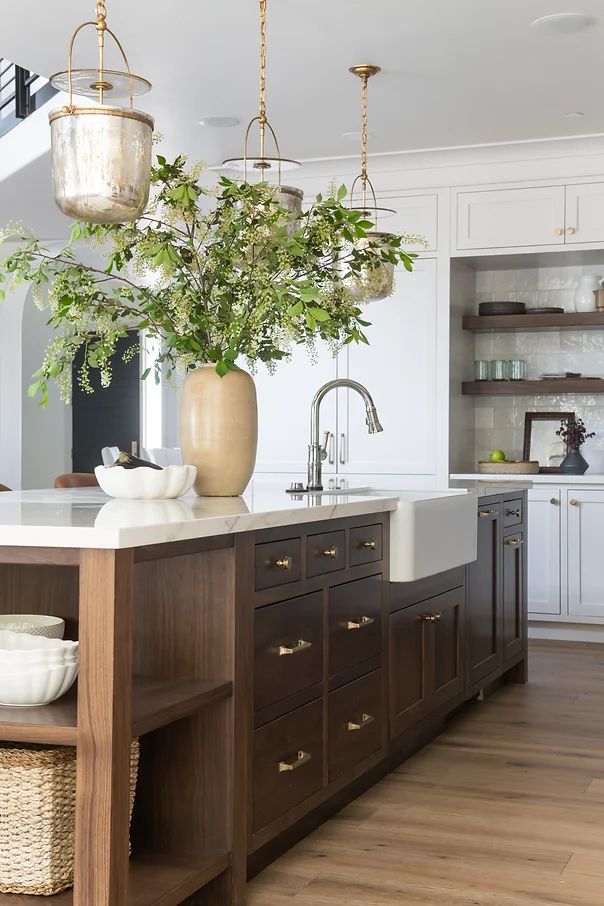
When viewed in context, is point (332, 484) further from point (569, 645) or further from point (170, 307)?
point (569, 645)

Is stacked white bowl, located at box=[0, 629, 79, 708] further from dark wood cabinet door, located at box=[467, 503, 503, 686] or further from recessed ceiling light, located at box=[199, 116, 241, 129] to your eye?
recessed ceiling light, located at box=[199, 116, 241, 129]

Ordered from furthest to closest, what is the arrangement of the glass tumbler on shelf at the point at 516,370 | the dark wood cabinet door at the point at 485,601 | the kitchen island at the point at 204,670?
the glass tumbler on shelf at the point at 516,370 < the dark wood cabinet door at the point at 485,601 < the kitchen island at the point at 204,670

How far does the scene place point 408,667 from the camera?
10.8 feet

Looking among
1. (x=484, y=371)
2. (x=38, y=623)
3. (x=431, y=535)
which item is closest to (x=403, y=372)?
(x=484, y=371)

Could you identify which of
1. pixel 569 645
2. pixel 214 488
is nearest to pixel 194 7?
pixel 214 488

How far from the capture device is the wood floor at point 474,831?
2393 mm

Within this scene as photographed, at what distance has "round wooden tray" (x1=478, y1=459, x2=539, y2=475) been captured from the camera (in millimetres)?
6129

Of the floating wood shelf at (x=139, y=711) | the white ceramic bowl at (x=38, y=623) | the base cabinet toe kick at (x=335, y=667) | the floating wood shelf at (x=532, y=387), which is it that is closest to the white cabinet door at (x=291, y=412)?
the floating wood shelf at (x=532, y=387)

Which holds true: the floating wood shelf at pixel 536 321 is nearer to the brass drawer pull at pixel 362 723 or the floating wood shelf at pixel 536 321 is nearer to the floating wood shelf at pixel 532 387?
Answer: the floating wood shelf at pixel 532 387

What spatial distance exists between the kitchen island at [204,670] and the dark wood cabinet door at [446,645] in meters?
0.40

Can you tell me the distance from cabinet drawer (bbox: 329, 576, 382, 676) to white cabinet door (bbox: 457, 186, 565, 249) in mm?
3528

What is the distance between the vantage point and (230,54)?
186 inches

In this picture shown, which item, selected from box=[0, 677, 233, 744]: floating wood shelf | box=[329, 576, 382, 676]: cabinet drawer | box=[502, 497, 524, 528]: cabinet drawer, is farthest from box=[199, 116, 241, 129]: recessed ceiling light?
box=[0, 677, 233, 744]: floating wood shelf

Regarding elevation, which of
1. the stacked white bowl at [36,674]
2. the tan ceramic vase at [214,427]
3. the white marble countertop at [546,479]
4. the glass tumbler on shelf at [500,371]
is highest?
the glass tumbler on shelf at [500,371]
